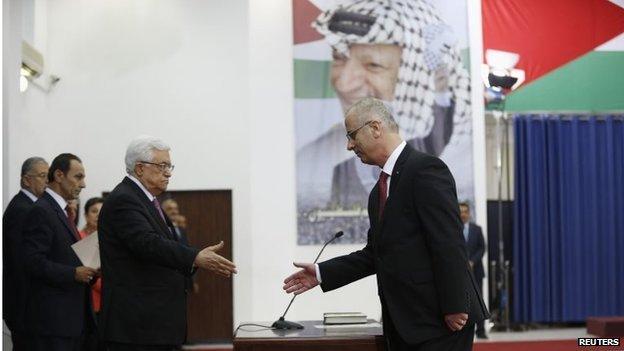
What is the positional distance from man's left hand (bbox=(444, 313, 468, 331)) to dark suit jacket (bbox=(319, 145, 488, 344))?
0.02 meters

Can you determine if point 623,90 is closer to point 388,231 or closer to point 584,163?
point 584,163

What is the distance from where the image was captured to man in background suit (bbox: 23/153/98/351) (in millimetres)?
3896

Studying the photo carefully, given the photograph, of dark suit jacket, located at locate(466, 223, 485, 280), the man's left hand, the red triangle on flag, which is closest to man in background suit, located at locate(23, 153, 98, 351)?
the man's left hand

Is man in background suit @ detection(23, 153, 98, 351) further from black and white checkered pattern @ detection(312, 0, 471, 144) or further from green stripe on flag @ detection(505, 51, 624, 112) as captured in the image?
green stripe on flag @ detection(505, 51, 624, 112)

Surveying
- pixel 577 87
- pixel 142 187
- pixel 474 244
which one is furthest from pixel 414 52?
pixel 142 187

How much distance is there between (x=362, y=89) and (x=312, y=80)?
1.97 feet

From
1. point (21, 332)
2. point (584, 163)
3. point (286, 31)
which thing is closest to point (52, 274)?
point (21, 332)

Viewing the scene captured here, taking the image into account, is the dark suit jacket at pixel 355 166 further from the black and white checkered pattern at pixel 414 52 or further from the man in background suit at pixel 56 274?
the man in background suit at pixel 56 274

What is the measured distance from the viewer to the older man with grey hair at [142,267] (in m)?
3.23

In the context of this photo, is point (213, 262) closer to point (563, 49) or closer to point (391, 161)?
point (391, 161)

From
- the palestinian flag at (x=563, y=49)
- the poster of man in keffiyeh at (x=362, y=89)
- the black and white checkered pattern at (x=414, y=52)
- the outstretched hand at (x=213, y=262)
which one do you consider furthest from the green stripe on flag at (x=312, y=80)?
the outstretched hand at (x=213, y=262)

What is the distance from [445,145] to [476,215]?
0.91 metres

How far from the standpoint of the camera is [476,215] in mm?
9984

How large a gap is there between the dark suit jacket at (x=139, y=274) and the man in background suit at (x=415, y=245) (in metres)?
0.77
